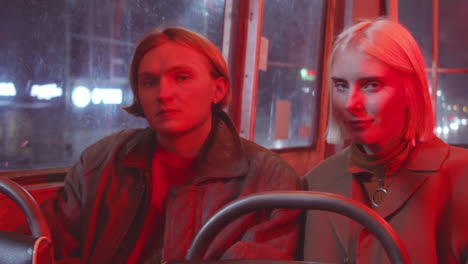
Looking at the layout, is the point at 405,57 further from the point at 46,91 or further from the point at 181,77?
the point at 46,91

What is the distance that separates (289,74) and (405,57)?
1734 millimetres

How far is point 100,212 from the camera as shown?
51.1 inches

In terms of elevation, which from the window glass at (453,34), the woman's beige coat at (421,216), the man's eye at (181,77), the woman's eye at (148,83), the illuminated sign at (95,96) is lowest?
the woman's beige coat at (421,216)

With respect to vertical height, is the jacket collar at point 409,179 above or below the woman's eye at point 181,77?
below

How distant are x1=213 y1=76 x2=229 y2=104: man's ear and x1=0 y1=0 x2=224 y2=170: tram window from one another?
1.71 ft

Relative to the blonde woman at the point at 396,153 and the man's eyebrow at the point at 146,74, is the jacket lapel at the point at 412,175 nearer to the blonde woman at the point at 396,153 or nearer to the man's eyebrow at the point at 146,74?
the blonde woman at the point at 396,153

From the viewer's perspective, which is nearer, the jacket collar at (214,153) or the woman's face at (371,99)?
the woman's face at (371,99)

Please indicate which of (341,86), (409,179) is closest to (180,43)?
(341,86)

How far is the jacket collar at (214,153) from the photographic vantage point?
126 centimetres

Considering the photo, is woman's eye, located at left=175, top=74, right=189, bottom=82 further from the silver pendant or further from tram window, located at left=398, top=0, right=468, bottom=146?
tram window, located at left=398, top=0, right=468, bottom=146

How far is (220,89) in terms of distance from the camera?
1327 millimetres

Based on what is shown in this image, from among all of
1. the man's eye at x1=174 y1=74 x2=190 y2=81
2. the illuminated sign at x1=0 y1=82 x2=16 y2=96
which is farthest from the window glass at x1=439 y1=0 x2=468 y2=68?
the illuminated sign at x1=0 y1=82 x2=16 y2=96

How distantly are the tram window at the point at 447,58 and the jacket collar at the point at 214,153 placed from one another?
64.8 inches

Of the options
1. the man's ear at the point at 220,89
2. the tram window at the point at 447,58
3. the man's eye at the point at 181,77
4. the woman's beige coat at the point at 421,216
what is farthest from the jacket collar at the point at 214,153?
the tram window at the point at 447,58
